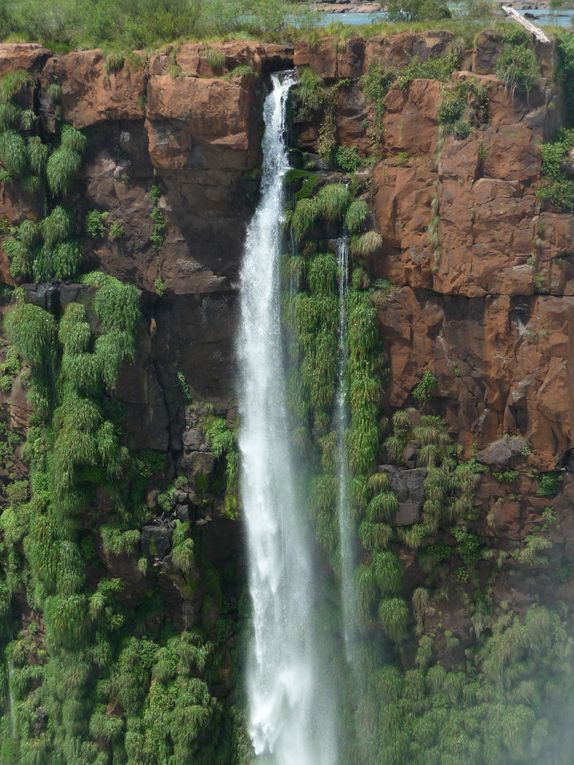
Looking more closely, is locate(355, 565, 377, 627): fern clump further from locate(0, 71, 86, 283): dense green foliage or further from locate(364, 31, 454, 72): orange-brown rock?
locate(364, 31, 454, 72): orange-brown rock

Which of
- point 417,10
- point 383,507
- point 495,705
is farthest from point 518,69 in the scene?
point 495,705

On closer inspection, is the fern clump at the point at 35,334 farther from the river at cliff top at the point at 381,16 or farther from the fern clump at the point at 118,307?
the river at cliff top at the point at 381,16

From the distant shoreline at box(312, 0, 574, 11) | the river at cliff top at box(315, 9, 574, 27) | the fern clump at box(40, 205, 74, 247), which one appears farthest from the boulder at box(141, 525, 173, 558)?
the distant shoreline at box(312, 0, 574, 11)

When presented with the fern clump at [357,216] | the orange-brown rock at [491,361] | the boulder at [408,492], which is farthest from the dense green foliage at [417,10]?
the boulder at [408,492]

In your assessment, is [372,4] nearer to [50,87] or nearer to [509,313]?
[50,87]

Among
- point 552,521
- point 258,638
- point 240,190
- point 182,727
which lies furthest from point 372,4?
point 182,727

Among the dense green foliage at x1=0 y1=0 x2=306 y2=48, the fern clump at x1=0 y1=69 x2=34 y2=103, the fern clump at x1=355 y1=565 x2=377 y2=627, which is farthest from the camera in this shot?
the dense green foliage at x1=0 y1=0 x2=306 y2=48
